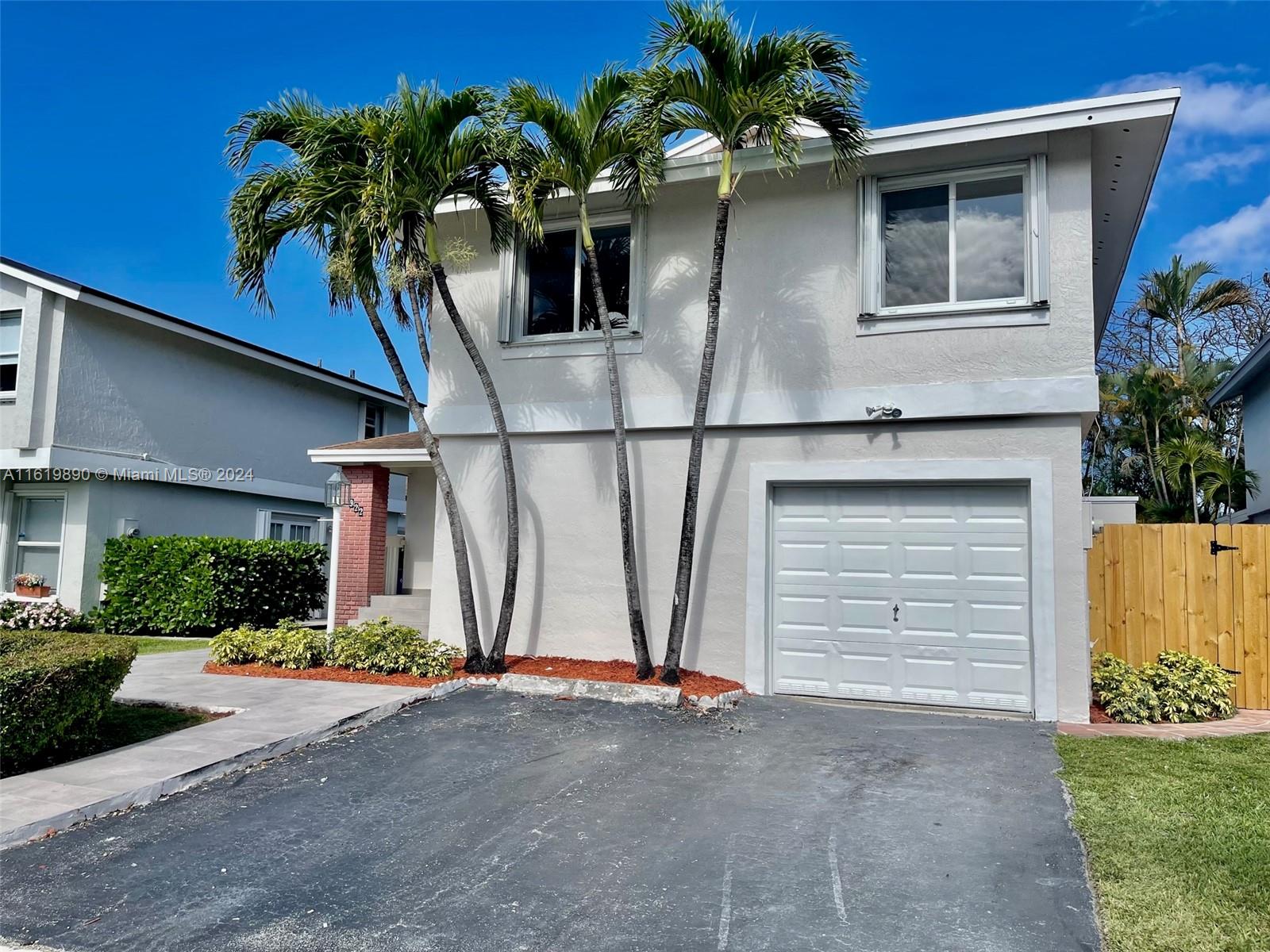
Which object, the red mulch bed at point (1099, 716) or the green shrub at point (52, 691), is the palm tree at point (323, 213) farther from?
the red mulch bed at point (1099, 716)

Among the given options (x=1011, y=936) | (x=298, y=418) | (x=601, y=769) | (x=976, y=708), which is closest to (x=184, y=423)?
(x=298, y=418)

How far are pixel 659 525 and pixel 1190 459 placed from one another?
1304 cm

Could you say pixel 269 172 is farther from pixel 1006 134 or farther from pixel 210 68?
pixel 1006 134

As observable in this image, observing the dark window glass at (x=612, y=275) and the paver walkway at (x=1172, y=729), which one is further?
the dark window glass at (x=612, y=275)

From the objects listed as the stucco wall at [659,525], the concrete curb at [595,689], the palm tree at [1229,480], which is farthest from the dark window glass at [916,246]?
the palm tree at [1229,480]

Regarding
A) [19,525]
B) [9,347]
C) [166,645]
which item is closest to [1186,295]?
Result: [166,645]

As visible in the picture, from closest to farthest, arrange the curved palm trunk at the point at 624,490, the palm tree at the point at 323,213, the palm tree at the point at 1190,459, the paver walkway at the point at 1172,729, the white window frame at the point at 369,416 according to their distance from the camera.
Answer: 1. the paver walkway at the point at 1172,729
2. the curved palm trunk at the point at 624,490
3. the palm tree at the point at 323,213
4. the palm tree at the point at 1190,459
5. the white window frame at the point at 369,416

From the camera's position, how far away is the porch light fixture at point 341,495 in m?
13.9

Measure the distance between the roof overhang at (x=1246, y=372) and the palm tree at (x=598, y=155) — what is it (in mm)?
12071

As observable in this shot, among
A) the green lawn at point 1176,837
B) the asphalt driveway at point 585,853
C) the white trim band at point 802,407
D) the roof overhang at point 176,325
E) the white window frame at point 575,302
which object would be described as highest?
the roof overhang at point 176,325

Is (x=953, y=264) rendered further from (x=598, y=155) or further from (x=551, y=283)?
(x=551, y=283)

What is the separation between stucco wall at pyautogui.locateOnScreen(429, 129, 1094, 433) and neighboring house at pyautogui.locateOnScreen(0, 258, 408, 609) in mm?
9664

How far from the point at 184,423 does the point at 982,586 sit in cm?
1645

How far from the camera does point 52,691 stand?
6.10 meters
